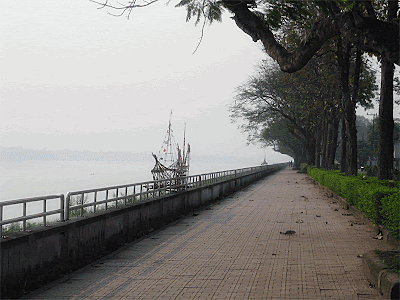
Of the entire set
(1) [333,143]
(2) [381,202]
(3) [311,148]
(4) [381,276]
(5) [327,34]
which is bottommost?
(4) [381,276]

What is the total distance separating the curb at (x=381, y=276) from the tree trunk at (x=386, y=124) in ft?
34.0

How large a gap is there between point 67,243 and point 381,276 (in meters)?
5.44

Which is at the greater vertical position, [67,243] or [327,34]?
[327,34]

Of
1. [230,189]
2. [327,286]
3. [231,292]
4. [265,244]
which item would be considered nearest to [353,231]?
[265,244]

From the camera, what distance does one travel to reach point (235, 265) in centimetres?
880

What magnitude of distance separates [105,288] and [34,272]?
120 centimetres

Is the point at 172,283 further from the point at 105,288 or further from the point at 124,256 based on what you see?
the point at 124,256

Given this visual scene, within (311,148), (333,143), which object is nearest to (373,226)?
(333,143)

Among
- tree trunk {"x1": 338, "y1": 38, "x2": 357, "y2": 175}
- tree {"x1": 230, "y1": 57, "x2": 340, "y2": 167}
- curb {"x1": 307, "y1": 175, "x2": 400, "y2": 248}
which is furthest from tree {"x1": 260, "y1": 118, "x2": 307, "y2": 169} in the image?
curb {"x1": 307, "y1": 175, "x2": 400, "y2": 248}

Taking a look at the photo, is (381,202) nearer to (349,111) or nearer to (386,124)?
(386,124)

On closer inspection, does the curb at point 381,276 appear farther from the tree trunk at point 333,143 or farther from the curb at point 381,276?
the tree trunk at point 333,143

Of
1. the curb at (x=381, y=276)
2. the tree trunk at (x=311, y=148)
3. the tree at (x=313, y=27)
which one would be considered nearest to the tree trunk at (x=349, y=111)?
the tree at (x=313, y=27)

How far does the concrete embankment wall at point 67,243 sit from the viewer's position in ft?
22.7

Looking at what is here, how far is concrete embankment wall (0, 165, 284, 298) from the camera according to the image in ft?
22.7
